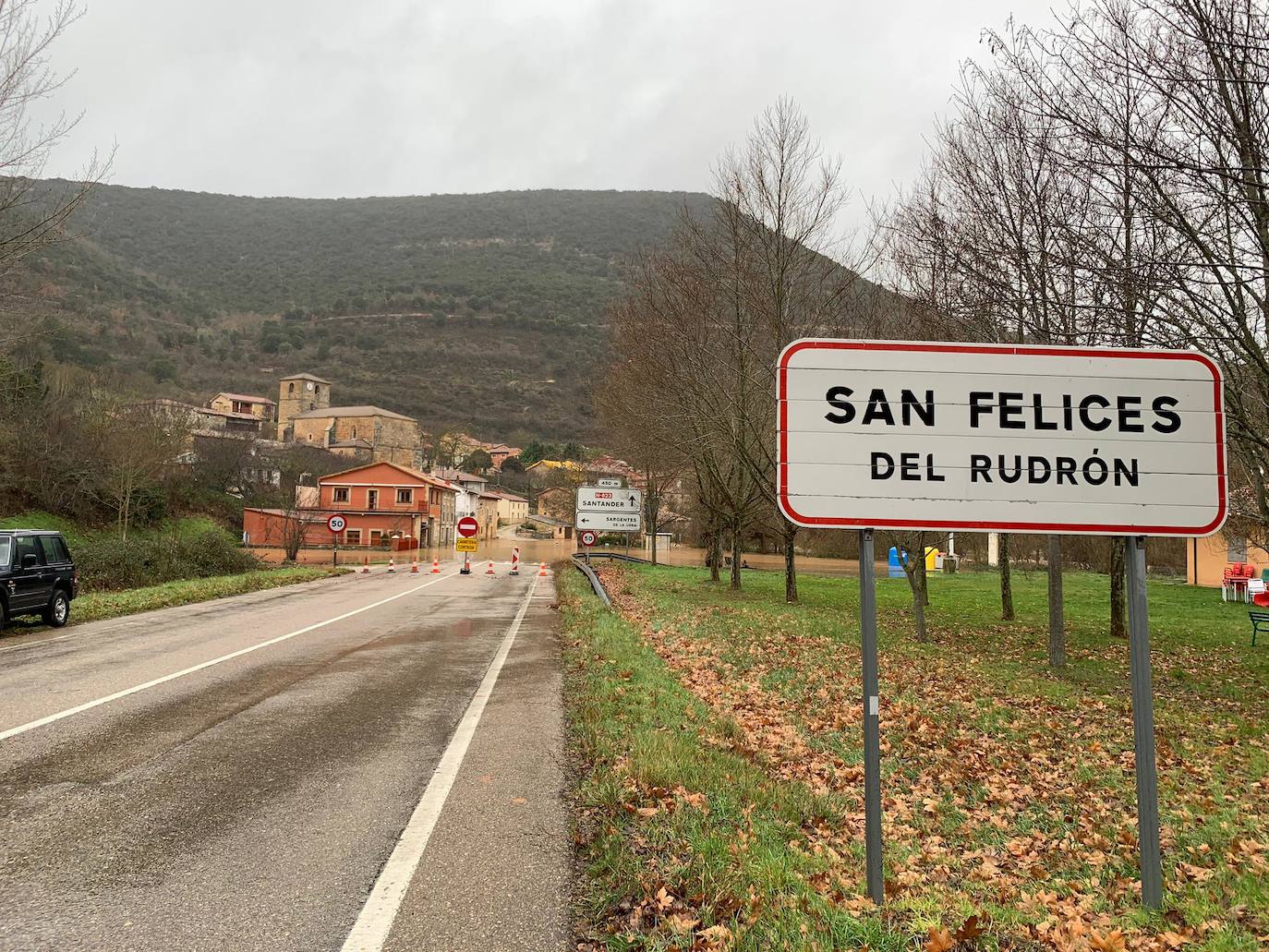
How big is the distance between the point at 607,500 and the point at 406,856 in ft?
92.7

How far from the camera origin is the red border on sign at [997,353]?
363 cm

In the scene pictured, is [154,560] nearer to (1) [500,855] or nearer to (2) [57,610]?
(2) [57,610]

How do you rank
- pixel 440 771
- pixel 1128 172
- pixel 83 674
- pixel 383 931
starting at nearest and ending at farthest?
pixel 383 931 → pixel 440 771 → pixel 1128 172 → pixel 83 674

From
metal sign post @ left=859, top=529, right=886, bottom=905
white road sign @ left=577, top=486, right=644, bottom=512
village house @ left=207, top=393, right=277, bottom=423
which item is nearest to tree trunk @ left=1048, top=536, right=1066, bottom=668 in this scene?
metal sign post @ left=859, top=529, right=886, bottom=905

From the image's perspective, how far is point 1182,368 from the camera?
379 cm

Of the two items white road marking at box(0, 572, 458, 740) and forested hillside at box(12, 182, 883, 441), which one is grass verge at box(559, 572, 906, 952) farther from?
forested hillside at box(12, 182, 883, 441)

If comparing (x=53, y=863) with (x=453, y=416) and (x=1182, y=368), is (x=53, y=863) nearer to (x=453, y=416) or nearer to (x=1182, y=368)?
(x=1182, y=368)

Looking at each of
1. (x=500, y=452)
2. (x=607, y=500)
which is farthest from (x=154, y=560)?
(x=500, y=452)

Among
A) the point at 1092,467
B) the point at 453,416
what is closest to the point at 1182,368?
the point at 1092,467

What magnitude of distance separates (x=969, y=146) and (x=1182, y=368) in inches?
401

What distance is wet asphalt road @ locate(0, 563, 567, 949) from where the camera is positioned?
11.2ft

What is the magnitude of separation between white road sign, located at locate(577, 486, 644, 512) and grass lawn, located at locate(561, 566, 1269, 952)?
19542mm

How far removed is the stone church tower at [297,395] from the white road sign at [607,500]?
107 metres

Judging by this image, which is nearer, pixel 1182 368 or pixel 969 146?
pixel 1182 368
